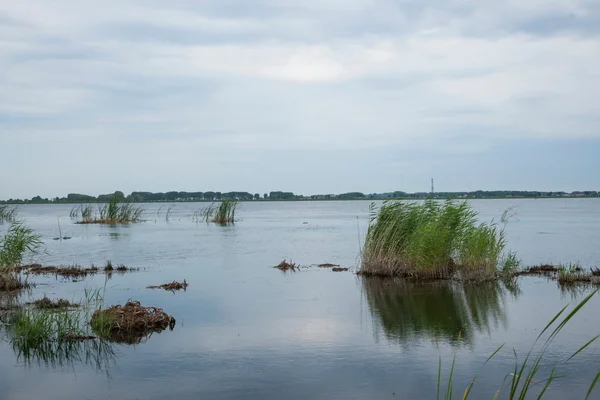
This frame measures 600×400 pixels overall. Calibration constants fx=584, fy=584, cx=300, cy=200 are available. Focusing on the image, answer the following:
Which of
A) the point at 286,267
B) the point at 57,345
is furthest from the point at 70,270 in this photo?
the point at 57,345

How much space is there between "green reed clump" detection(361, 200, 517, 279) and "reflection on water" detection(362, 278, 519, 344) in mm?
672

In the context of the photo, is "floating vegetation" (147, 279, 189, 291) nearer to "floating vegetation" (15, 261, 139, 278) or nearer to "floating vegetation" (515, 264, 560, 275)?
"floating vegetation" (15, 261, 139, 278)

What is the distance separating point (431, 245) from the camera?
19.8 meters

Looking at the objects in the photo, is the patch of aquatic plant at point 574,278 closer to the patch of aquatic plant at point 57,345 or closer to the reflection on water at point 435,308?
the reflection on water at point 435,308

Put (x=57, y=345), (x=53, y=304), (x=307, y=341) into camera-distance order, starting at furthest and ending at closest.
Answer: (x=53, y=304)
(x=307, y=341)
(x=57, y=345)

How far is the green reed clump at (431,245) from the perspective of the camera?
64.8 ft

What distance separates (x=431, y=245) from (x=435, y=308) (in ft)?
15.0

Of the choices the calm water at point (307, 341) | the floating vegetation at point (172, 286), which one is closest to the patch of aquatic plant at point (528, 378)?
the calm water at point (307, 341)

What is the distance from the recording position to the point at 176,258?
28.9 meters

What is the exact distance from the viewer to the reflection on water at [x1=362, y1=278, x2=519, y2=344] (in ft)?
42.9

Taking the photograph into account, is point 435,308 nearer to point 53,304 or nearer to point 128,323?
point 128,323

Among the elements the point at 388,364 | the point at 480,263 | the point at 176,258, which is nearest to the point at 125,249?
the point at 176,258

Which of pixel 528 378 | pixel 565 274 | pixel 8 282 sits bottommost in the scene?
pixel 565 274

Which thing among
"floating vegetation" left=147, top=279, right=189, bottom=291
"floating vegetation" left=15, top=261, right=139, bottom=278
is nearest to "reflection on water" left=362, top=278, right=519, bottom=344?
"floating vegetation" left=147, top=279, right=189, bottom=291
